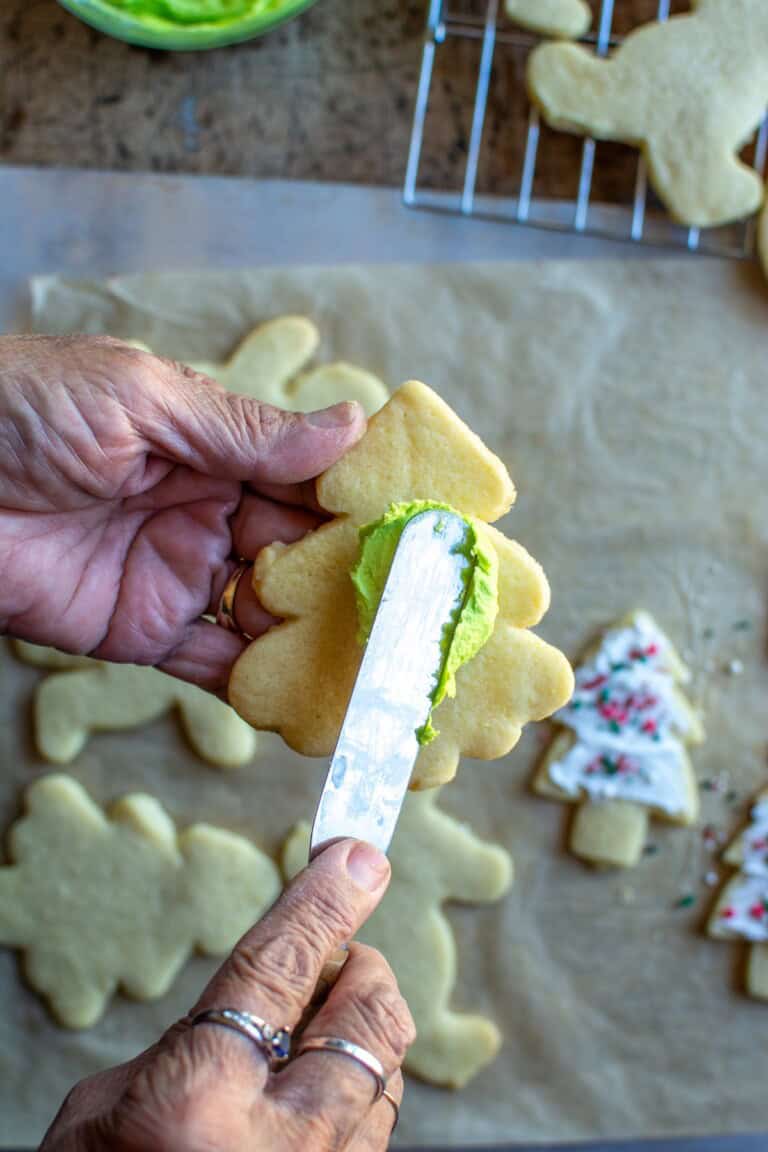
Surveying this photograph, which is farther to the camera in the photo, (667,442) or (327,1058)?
(667,442)

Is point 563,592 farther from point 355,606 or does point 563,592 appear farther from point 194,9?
point 194,9

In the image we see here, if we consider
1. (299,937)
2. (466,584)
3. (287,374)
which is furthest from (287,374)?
(299,937)

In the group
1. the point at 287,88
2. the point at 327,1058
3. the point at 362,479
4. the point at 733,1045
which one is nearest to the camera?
the point at 327,1058

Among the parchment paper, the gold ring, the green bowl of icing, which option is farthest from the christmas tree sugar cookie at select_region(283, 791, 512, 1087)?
the green bowl of icing

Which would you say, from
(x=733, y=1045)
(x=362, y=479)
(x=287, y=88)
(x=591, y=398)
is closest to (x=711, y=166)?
(x=591, y=398)

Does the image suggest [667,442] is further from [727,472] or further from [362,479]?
[362,479]

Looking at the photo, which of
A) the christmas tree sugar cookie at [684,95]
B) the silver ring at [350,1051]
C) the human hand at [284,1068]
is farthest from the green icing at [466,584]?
the christmas tree sugar cookie at [684,95]
